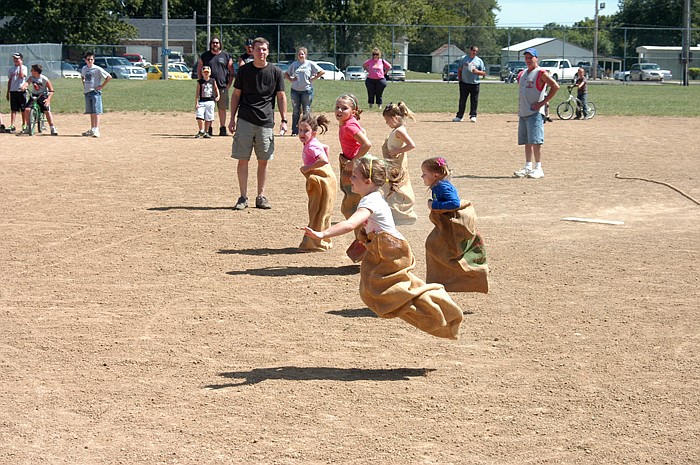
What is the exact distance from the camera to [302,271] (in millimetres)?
9367

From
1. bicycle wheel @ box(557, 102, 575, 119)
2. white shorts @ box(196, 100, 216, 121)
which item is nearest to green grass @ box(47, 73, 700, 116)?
bicycle wheel @ box(557, 102, 575, 119)

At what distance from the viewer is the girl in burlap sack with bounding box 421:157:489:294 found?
7.57 m

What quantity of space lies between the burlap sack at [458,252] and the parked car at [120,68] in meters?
60.0

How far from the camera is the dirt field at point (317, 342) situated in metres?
5.24

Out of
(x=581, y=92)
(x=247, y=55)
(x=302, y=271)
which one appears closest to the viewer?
(x=302, y=271)

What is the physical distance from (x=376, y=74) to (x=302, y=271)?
20.8m

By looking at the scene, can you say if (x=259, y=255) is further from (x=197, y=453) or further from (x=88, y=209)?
(x=197, y=453)

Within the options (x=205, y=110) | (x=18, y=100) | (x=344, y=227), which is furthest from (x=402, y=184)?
(x=18, y=100)

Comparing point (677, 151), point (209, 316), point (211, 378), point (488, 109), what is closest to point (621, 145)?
point (677, 151)

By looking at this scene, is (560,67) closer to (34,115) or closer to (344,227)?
(34,115)

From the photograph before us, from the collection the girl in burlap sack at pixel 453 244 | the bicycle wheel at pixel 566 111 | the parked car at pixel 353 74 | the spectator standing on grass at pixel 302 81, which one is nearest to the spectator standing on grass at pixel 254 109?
the girl in burlap sack at pixel 453 244

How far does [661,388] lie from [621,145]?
1567cm

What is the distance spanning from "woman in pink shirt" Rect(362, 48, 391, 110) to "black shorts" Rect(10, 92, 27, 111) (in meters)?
10.4

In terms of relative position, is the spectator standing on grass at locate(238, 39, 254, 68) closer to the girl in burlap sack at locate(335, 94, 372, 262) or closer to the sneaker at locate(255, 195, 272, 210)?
the sneaker at locate(255, 195, 272, 210)
